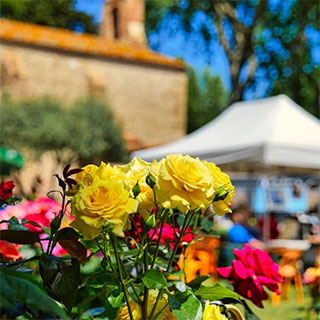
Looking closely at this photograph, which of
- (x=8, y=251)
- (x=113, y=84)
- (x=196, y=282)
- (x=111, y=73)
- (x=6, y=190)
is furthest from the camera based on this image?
(x=113, y=84)

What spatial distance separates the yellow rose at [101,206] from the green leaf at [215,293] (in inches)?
12.2

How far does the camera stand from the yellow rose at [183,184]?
1287 mm

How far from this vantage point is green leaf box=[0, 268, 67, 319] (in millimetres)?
846

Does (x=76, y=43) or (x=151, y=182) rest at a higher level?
(x=76, y=43)

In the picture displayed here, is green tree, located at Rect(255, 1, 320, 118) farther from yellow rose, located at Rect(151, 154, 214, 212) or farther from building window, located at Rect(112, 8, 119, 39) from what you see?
yellow rose, located at Rect(151, 154, 214, 212)

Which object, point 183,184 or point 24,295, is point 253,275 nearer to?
point 183,184

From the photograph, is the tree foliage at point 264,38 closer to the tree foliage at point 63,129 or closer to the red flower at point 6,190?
the tree foliage at point 63,129

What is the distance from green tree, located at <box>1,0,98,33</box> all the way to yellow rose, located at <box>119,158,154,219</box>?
41.1 metres

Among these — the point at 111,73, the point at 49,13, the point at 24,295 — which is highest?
the point at 49,13

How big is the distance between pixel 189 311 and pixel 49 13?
4207 cm

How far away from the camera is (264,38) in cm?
2734

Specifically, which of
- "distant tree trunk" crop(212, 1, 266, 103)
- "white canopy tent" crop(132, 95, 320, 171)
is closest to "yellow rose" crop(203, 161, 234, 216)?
"white canopy tent" crop(132, 95, 320, 171)

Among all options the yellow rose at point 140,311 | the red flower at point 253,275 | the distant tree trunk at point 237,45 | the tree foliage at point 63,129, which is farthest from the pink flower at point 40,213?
the distant tree trunk at point 237,45

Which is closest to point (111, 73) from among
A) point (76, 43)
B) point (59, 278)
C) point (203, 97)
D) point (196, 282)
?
point (76, 43)
